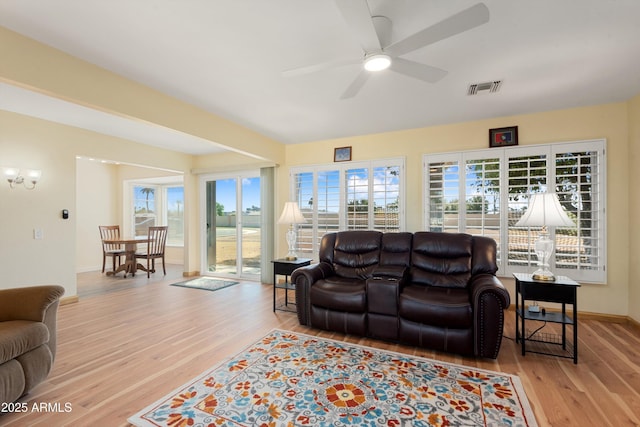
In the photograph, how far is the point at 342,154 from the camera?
491cm

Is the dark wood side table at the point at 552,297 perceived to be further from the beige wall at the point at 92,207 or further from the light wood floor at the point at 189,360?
the beige wall at the point at 92,207

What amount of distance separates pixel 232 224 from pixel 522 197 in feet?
16.1

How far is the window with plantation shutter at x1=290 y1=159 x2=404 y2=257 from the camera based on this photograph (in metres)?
4.53

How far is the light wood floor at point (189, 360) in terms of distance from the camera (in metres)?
1.88

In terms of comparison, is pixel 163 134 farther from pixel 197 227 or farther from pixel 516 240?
pixel 516 240

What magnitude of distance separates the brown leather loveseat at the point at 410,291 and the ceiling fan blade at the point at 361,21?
6.85 feet

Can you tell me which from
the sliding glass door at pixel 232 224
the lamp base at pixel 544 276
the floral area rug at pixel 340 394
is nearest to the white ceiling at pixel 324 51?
the lamp base at pixel 544 276

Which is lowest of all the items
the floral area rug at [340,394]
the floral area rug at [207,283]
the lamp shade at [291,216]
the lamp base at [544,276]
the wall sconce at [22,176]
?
the floral area rug at [207,283]

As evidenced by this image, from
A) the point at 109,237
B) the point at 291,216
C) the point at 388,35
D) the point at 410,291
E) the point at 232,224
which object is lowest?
the point at 410,291

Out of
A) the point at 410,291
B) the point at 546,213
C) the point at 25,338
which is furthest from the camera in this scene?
the point at 410,291

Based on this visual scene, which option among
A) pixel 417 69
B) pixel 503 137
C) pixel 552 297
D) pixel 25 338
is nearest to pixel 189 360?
pixel 25 338

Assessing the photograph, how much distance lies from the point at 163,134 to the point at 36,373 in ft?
11.7

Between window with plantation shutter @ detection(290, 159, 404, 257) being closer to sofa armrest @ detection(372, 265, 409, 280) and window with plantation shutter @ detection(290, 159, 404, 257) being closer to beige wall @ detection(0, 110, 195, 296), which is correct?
sofa armrest @ detection(372, 265, 409, 280)

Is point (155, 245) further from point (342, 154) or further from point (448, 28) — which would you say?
point (448, 28)
